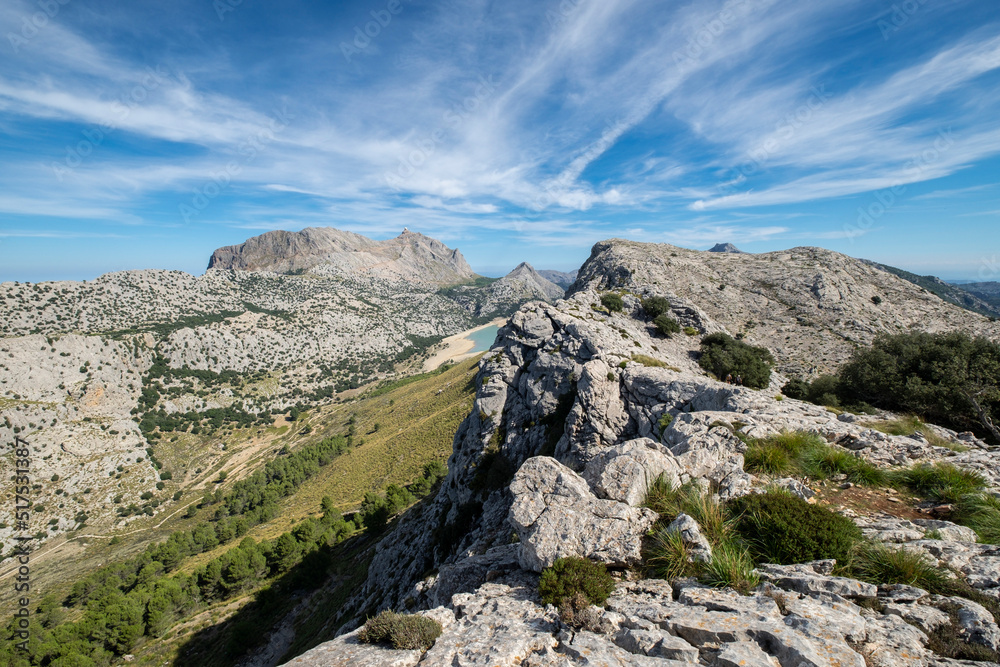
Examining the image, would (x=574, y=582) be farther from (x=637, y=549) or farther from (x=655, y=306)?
(x=655, y=306)

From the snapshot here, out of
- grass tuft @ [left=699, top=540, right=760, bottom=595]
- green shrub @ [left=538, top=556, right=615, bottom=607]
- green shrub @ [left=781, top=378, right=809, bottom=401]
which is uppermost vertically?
grass tuft @ [left=699, top=540, right=760, bottom=595]

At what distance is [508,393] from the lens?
29312 millimetres

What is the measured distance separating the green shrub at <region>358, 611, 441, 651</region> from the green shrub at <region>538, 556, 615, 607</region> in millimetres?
2202

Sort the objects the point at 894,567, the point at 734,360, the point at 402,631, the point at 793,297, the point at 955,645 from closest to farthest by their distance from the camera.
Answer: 1. the point at 955,645
2. the point at 894,567
3. the point at 402,631
4. the point at 734,360
5. the point at 793,297

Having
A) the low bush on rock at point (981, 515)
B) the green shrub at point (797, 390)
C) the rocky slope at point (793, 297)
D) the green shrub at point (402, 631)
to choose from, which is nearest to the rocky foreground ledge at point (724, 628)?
the green shrub at point (402, 631)

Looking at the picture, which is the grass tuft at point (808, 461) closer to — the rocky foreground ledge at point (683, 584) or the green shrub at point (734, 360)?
the rocky foreground ledge at point (683, 584)

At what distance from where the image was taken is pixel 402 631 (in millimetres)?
6578

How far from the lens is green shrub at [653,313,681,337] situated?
3547cm

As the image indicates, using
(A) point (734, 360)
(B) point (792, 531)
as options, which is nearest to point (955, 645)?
(B) point (792, 531)

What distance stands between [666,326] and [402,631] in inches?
1364

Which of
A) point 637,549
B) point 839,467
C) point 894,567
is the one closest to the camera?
point 894,567

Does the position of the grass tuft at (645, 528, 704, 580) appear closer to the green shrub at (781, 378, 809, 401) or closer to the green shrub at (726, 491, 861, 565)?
the green shrub at (726, 491, 861, 565)

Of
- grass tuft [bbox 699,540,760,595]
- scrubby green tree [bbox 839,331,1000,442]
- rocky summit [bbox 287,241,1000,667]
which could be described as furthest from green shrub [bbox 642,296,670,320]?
grass tuft [bbox 699,540,760,595]

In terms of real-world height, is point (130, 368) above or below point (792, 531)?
below
